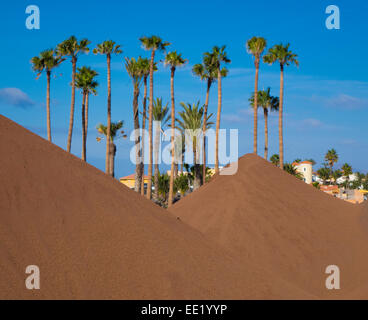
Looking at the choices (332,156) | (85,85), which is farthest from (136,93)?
(332,156)

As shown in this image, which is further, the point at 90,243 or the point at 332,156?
the point at 332,156

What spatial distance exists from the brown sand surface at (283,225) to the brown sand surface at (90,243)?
3654 millimetres

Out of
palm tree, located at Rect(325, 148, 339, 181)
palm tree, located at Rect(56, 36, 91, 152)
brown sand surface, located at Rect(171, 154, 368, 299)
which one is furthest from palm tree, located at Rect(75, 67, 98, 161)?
palm tree, located at Rect(325, 148, 339, 181)

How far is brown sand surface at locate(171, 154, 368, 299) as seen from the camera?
14.6m

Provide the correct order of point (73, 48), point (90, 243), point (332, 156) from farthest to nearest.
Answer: point (332, 156)
point (73, 48)
point (90, 243)

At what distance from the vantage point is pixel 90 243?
28.2 ft

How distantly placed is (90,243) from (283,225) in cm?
1063

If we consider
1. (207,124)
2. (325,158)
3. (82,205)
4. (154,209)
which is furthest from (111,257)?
(325,158)

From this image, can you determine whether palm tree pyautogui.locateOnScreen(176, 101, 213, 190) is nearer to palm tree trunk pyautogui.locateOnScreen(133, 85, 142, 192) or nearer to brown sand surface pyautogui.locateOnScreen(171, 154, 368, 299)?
palm tree trunk pyautogui.locateOnScreen(133, 85, 142, 192)

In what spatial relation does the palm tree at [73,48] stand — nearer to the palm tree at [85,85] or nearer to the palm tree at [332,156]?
the palm tree at [85,85]

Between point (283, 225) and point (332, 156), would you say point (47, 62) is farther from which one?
point (332, 156)

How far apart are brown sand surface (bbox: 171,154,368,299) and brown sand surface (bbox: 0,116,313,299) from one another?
3.65 m

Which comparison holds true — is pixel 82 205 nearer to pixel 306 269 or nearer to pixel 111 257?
pixel 111 257
